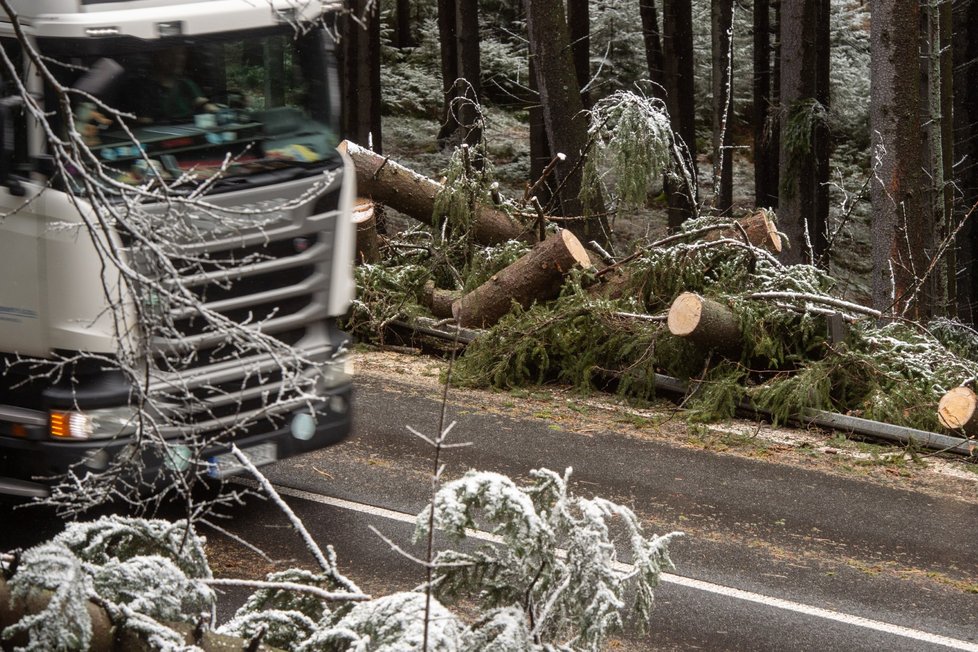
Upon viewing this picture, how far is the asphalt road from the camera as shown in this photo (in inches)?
240

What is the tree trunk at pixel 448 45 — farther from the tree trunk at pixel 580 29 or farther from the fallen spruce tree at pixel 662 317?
the fallen spruce tree at pixel 662 317

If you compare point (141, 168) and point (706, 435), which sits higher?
point (141, 168)

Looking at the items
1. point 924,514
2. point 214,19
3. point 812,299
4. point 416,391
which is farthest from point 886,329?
point 214,19

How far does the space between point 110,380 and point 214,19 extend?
7.21ft

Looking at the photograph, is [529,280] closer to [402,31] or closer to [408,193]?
[408,193]

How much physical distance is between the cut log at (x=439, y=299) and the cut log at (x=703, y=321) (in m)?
2.89

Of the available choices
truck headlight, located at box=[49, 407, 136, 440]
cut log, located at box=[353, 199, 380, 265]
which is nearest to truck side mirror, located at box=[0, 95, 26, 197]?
truck headlight, located at box=[49, 407, 136, 440]

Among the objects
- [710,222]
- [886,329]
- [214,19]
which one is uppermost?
[214,19]

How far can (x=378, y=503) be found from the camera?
297 inches

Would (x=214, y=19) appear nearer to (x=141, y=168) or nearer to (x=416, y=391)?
(x=141, y=168)

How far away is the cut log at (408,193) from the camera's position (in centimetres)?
1255

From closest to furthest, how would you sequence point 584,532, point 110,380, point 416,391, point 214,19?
point 584,532 → point 110,380 → point 214,19 → point 416,391

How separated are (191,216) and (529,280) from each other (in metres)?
6.32

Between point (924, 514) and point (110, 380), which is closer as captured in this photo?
point (110, 380)
